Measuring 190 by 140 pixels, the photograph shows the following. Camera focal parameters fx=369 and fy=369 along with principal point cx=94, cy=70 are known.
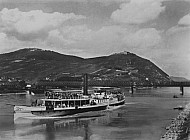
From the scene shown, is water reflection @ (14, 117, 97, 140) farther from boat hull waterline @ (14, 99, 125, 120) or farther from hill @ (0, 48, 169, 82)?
hill @ (0, 48, 169, 82)

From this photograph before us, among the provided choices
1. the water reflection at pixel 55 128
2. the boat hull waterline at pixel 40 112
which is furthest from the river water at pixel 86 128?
the boat hull waterline at pixel 40 112

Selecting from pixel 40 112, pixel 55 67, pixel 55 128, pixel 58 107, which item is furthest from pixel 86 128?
pixel 55 67

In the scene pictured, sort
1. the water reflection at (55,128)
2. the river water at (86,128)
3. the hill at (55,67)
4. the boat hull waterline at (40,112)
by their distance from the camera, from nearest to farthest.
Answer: the river water at (86,128) → the water reflection at (55,128) → the boat hull waterline at (40,112) → the hill at (55,67)

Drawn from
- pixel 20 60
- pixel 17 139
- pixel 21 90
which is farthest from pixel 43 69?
pixel 17 139

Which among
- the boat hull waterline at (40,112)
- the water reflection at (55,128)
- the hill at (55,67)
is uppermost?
the hill at (55,67)

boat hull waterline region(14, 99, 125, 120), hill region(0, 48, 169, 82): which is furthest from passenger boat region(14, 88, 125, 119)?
hill region(0, 48, 169, 82)

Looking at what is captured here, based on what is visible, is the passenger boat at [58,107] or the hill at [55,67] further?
the hill at [55,67]

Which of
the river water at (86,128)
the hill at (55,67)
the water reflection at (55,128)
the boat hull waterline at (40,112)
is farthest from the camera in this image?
the hill at (55,67)

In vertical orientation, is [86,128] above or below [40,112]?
below

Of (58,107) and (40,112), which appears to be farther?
(58,107)

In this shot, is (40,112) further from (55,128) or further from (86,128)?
(86,128)

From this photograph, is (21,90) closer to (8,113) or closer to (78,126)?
(8,113)

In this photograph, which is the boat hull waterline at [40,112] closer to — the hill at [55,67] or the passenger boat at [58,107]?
the passenger boat at [58,107]
